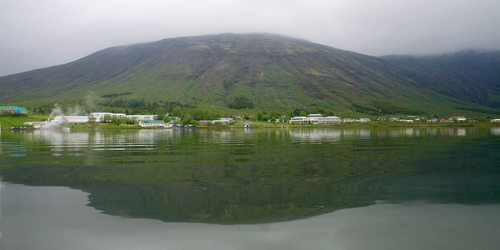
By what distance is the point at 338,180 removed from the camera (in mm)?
13859

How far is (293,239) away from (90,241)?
5450 mm

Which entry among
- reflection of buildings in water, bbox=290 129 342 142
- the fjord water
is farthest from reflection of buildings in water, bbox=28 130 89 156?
reflection of buildings in water, bbox=290 129 342 142

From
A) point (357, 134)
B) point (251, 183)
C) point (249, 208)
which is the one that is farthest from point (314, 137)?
point (249, 208)

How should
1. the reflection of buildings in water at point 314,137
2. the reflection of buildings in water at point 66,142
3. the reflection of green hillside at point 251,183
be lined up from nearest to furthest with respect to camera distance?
the reflection of green hillside at point 251,183 → the reflection of buildings in water at point 66,142 → the reflection of buildings in water at point 314,137

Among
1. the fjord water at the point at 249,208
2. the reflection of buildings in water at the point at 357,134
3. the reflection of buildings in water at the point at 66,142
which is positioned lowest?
the fjord water at the point at 249,208

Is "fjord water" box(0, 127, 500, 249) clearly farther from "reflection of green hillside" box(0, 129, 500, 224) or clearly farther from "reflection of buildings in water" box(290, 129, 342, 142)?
"reflection of buildings in water" box(290, 129, 342, 142)

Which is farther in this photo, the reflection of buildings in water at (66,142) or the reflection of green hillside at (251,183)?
the reflection of buildings in water at (66,142)

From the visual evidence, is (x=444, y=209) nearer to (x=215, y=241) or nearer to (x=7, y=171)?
(x=215, y=241)

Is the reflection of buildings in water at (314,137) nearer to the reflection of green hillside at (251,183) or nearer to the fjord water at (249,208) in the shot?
the reflection of green hillside at (251,183)

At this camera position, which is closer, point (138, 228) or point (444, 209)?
point (138, 228)

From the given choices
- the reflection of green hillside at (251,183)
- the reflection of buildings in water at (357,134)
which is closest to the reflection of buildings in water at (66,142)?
the reflection of green hillside at (251,183)

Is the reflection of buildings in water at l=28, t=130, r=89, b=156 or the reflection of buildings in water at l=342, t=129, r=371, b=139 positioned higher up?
the reflection of buildings in water at l=28, t=130, r=89, b=156

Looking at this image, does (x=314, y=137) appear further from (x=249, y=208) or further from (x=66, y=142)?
(x=249, y=208)

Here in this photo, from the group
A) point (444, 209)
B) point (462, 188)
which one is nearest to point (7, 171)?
point (444, 209)
